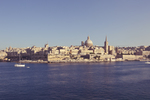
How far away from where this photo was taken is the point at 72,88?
16.8m

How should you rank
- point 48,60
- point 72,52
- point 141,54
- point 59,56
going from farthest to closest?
point 141,54 → point 72,52 → point 59,56 → point 48,60

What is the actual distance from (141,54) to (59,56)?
36.7 meters

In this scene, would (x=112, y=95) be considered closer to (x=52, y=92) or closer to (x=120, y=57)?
(x=52, y=92)

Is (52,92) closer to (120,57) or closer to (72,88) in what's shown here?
(72,88)

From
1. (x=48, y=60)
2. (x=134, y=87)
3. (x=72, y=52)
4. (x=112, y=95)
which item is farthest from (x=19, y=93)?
(x=72, y=52)

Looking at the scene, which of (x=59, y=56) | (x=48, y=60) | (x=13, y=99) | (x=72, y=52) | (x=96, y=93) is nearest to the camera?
(x=13, y=99)

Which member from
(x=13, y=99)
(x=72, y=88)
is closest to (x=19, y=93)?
(x=13, y=99)

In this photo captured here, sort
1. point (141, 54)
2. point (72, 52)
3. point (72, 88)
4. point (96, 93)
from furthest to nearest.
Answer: point (141, 54) < point (72, 52) < point (72, 88) < point (96, 93)

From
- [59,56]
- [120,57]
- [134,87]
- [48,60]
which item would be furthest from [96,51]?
[134,87]

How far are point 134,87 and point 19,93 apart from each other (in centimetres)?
847

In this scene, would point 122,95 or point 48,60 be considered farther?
point 48,60

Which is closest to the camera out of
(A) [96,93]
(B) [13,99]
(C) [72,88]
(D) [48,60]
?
(B) [13,99]

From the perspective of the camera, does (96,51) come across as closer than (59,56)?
No

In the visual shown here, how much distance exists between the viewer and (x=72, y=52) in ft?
249
